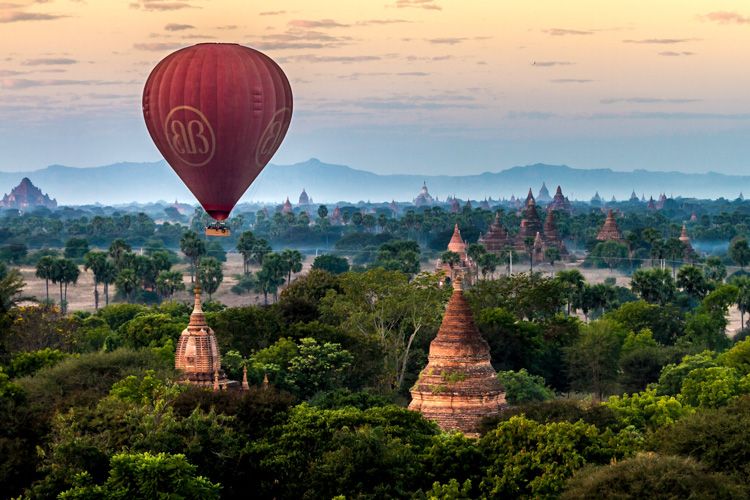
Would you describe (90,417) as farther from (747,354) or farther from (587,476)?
(747,354)

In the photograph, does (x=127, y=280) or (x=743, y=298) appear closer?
(x=743, y=298)

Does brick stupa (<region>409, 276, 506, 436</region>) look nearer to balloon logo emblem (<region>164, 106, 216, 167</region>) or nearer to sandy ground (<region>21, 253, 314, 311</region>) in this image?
balloon logo emblem (<region>164, 106, 216, 167</region>)

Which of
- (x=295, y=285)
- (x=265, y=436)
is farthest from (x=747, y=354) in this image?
(x=265, y=436)

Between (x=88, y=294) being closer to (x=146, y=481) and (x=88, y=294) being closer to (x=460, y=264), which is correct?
(x=460, y=264)

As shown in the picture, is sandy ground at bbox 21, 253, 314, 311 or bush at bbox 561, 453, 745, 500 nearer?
bush at bbox 561, 453, 745, 500

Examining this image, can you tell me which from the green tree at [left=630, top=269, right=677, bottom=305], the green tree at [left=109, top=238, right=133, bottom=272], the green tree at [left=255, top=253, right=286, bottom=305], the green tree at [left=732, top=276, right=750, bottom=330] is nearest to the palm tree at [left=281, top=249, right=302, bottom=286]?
the green tree at [left=255, top=253, right=286, bottom=305]

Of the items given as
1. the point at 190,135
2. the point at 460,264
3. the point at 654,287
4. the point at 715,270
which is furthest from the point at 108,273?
the point at 190,135
